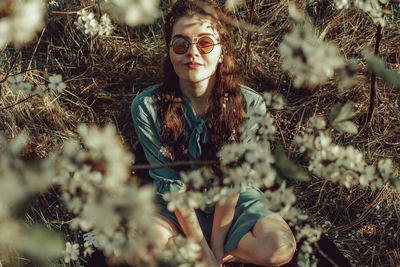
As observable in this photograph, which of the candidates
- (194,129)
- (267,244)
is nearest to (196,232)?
(267,244)

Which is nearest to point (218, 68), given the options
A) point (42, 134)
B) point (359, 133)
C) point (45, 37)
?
point (359, 133)

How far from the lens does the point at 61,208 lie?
2.04 metres

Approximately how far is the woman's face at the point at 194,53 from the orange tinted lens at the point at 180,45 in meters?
0.01

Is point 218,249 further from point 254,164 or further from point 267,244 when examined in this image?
point 254,164

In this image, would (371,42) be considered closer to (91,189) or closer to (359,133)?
(359,133)

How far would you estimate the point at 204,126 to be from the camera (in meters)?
1.67

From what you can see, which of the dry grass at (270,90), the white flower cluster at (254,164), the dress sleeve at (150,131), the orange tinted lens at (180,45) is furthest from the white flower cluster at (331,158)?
the dry grass at (270,90)

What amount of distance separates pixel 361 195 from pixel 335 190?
0.47 feet

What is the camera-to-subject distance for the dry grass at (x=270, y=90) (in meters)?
1.97

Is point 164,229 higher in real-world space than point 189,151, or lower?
lower

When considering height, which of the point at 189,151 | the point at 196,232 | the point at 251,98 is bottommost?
the point at 196,232

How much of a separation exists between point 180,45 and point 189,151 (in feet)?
1.65

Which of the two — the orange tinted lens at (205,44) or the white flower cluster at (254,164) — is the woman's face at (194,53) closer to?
the orange tinted lens at (205,44)

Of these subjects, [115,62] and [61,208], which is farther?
[115,62]
